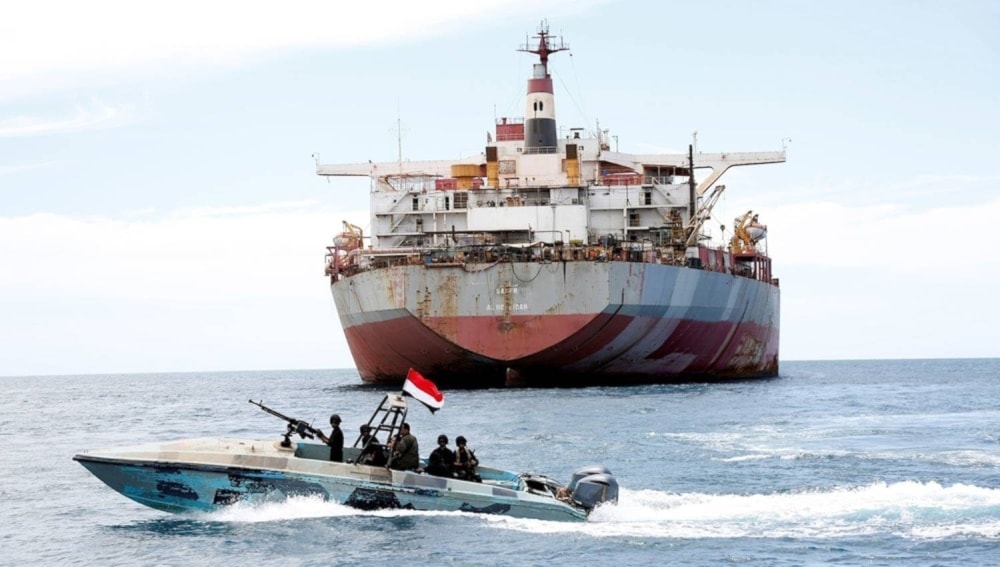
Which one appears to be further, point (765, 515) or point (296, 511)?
point (765, 515)

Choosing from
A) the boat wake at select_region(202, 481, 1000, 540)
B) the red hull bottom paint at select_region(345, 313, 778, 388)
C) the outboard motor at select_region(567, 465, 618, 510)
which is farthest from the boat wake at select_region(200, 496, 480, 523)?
the red hull bottom paint at select_region(345, 313, 778, 388)

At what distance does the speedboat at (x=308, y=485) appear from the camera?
22.2 m

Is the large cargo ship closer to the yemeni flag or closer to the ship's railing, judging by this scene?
the ship's railing

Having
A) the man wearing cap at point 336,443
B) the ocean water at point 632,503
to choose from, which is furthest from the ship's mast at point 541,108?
the man wearing cap at point 336,443

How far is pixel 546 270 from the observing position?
176 ft

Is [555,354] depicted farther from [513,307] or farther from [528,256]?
[528,256]

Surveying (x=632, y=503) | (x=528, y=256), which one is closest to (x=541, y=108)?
(x=528, y=256)

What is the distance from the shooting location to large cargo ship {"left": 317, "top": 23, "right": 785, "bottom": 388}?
53719 millimetres

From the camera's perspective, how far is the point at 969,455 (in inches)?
1272

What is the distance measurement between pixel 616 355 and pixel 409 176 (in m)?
20.8

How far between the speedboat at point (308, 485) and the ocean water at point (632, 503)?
22cm

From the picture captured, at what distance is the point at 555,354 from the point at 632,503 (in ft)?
98.9

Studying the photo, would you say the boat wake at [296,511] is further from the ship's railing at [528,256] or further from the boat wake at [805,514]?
the ship's railing at [528,256]

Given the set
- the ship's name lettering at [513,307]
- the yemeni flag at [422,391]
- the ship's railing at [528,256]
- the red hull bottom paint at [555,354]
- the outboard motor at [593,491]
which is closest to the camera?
the yemeni flag at [422,391]
